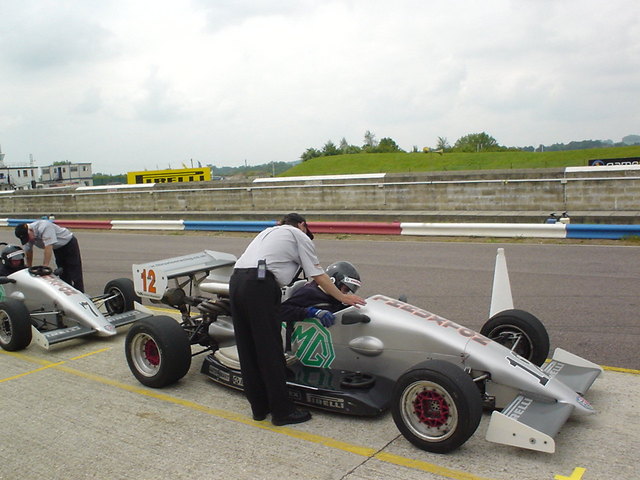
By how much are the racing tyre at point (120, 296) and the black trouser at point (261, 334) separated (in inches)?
147

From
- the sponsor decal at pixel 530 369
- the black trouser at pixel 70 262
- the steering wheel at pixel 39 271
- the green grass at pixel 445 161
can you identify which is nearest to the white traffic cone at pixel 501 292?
the sponsor decal at pixel 530 369

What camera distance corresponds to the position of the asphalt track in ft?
12.7

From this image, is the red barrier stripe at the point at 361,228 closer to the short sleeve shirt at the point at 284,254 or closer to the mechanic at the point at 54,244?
the mechanic at the point at 54,244

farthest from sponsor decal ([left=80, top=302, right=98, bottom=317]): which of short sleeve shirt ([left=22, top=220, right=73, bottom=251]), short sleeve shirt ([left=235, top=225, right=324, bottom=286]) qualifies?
short sleeve shirt ([left=235, top=225, right=324, bottom=286])

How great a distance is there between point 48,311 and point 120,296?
3.10 ft

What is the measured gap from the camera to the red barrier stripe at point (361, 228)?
1706cm

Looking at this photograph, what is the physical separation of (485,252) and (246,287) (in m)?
9.78

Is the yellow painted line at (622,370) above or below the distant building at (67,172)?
below

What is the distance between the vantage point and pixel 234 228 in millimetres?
20031

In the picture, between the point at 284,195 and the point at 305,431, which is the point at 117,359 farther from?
the point at 284,195

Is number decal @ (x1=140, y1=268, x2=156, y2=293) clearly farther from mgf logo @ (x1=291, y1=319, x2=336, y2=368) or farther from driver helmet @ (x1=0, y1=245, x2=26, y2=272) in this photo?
driver helmet @ (x1=0, y1=245, x2=26, y2=272)

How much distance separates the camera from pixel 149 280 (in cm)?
618

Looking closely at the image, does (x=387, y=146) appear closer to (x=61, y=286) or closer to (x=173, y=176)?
(x=173, y=176)

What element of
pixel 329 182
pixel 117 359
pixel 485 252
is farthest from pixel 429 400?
pixel 329 182
